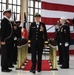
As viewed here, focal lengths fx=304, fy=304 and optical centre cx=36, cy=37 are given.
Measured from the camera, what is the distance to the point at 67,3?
11.9m

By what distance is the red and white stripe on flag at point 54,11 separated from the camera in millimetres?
11547

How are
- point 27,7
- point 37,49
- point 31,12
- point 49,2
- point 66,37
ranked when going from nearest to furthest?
point 37,49 < point 66,37 < point 49,2 < point 27,7 < point 31,12

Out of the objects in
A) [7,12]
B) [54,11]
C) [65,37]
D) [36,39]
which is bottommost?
[65,37]

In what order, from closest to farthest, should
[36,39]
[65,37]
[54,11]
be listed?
1. [36,39]
2. [65,37]
3. [54,11]

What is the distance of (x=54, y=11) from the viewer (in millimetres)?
11852

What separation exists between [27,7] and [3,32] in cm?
1507

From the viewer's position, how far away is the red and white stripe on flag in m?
11.5

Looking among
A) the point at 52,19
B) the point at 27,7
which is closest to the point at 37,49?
the point at 52,19

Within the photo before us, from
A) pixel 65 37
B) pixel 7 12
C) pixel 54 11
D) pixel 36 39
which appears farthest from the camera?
pixel 54 11

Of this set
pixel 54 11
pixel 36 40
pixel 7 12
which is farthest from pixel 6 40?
pixel 54 11

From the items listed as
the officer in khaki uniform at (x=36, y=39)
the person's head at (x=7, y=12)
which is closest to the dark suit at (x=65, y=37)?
the officer in khaki uniform at (x=36, y=39)

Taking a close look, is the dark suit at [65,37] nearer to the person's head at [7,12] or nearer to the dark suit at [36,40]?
the dark suit at [36,40]

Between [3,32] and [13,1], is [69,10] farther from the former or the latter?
[13,1]

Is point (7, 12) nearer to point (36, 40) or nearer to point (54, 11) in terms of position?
point (36, 40)
